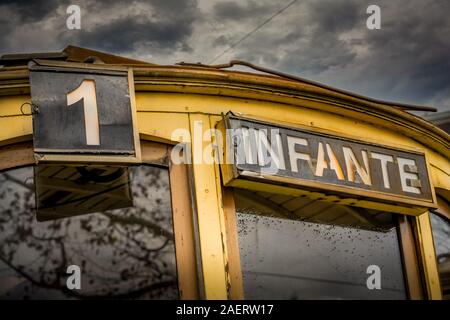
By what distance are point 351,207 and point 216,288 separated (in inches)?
52.0

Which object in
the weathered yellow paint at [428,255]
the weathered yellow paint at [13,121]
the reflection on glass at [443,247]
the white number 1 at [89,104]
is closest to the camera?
the white number 1 at [89,104]

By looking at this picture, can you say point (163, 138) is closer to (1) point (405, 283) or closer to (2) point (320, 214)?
(2) point (320, 214)

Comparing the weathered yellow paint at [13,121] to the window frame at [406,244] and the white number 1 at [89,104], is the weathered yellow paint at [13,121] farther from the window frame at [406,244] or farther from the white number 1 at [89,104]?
the window frame at [406,244]

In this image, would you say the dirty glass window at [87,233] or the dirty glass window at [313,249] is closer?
the dirty glass window at [87,233]

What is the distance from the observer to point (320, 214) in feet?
17.9

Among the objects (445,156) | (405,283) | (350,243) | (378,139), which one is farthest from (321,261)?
(445,156)

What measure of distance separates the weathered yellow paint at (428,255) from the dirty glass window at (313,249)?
17 cm

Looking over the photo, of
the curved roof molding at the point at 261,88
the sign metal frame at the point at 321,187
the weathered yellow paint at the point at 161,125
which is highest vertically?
the curved roof molding at the point at 261,88

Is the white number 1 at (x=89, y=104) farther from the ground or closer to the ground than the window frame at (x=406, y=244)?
farther from the ground

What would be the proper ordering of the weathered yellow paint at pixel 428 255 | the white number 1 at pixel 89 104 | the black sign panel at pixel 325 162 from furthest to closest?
the weathered yellow paint at pixel 428 255
the black sign panel at pixel 325 162
the white number 1 at pixel 89 104

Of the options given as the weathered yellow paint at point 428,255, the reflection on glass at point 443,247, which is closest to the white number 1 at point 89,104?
the weathered yellow paint at point 428,255

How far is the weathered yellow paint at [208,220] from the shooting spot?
4.71 meters

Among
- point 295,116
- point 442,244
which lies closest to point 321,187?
point 295,116
